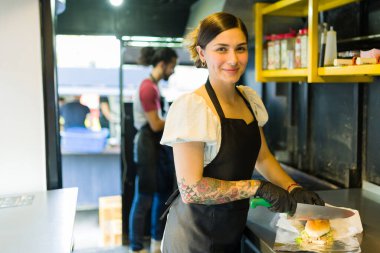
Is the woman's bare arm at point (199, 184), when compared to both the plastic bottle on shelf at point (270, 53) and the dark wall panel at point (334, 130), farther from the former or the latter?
the plastic bottle on shelf at point (270, 53)

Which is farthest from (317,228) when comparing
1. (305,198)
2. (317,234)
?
(305,198)

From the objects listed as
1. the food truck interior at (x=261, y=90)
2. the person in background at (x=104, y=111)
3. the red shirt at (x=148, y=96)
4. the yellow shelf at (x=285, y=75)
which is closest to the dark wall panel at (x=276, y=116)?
the food truck interior at (x=261, y=90)

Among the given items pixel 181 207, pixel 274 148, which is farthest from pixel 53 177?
pixel 274 148

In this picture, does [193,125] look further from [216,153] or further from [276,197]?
[276,197]

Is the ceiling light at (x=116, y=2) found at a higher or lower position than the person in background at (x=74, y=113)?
higher

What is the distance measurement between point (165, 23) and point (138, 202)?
4.44ft

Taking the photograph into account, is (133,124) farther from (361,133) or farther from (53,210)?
(361,133)

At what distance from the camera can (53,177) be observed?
1.79 metres

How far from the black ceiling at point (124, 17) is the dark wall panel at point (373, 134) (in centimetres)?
159

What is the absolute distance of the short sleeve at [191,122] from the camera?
44.8 inches

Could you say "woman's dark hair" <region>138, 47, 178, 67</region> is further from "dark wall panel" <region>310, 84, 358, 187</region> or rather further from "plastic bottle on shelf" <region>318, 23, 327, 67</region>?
"plastic bottle on shelf" <region>318, 23, 327, 67</region>

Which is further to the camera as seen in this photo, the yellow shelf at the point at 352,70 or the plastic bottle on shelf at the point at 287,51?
the plastic bottle on shelf at the point at 287,51

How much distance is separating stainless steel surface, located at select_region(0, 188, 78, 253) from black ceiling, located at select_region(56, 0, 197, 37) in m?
1.58

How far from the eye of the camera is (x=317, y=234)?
1.18m
